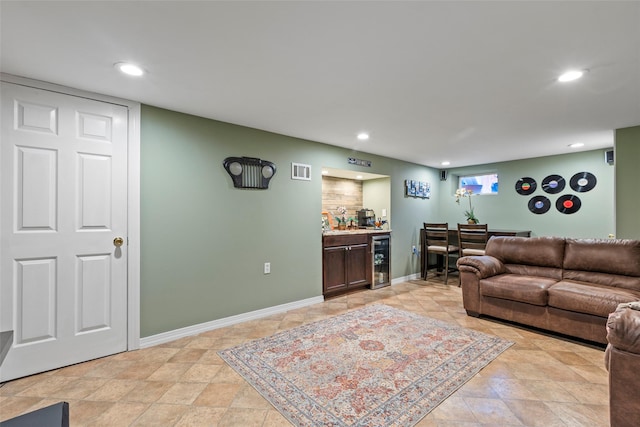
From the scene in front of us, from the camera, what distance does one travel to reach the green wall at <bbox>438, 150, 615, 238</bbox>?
4.34m

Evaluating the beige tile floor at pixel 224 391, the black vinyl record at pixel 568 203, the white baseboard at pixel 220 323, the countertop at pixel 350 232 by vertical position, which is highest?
the black vinyl record at pixel 568 203

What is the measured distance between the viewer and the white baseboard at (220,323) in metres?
2.66

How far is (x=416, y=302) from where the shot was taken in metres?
3.92

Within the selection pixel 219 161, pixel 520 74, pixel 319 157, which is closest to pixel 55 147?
pixel 219 161

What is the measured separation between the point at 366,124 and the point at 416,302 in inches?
94.1

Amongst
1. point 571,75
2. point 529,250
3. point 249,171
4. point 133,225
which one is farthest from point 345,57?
point 529,250

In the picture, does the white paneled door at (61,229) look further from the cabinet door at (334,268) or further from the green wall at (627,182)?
the green wall at (627,182)

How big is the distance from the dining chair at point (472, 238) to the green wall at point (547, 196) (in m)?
1.00

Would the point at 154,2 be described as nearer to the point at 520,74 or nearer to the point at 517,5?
the point at 517,5

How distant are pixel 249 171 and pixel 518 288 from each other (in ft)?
10.1

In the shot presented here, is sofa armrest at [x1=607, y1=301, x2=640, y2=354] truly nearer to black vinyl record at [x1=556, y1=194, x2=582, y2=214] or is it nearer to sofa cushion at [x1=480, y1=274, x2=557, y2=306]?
sofa cushion at [x1=480, y1=274, x2=557, y2=306]

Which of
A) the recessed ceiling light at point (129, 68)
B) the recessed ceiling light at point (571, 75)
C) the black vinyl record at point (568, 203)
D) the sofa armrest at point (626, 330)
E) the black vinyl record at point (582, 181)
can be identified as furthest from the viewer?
the black vinyl record at point (568, 203)

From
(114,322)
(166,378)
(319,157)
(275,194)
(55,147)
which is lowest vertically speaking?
(166,378)

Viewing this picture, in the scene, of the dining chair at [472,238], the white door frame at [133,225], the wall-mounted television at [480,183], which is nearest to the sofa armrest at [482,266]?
the dining chair at [472,238]
